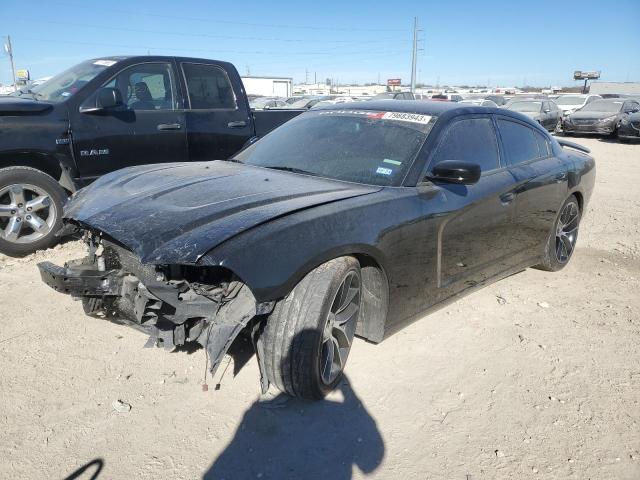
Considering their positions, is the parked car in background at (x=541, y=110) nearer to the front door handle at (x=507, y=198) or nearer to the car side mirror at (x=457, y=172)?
the front door handle at (x=507, y=198)

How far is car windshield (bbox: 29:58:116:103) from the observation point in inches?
196

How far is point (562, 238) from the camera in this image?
4.86m

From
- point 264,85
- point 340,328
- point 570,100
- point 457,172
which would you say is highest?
point 264,85

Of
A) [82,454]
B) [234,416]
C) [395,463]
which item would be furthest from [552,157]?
[82,454]

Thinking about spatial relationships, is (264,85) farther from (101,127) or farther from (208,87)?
(101,127)

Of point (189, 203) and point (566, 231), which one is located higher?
point (189, 203)

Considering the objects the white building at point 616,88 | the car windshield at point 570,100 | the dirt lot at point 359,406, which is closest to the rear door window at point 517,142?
the dirt lot at point 359,406

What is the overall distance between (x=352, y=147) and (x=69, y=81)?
137 inches

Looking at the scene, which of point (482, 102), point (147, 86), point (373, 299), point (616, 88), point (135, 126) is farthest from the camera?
point (616, 88)

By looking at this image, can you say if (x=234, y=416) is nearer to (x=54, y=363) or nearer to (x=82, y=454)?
(x=82, y=454)

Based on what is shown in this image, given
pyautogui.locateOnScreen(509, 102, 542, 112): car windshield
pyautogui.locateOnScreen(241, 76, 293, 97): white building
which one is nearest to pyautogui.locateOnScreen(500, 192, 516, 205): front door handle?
pyautogui.locateOnScreen(509, 102, 542, 112): car windshield

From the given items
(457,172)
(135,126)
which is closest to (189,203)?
(457,172)

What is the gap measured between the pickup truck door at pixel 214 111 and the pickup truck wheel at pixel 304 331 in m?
3.55

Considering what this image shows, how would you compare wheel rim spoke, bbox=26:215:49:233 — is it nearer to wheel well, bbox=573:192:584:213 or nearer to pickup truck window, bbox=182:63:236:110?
pickup truck window, bbox=182:63:236:110
